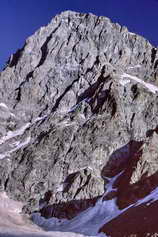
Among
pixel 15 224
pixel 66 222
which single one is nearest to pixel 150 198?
pixel 66 222

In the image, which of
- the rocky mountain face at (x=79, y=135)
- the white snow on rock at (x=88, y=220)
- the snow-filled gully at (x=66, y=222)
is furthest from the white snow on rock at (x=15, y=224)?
the white snow on rock at (x=88, y=220)

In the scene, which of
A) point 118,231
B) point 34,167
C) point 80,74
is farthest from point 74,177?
point 80,74

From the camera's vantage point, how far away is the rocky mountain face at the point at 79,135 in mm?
132125

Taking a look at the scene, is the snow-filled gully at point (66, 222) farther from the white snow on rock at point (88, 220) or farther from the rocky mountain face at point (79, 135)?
the rocky mountain face at point (79, 135)

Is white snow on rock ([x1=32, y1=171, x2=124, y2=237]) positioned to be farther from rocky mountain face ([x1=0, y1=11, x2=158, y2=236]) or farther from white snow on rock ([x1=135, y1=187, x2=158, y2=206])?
white snow on rock ([x1=135, y1=187, x2=158, y2=206])

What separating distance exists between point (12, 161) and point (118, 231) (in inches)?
2585

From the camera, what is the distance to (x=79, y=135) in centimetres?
15525

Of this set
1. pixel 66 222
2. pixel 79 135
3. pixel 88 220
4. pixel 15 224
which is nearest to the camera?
pixel 88 220

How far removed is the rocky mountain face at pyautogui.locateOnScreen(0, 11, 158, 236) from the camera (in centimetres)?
13212

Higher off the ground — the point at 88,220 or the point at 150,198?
the point at 150,198

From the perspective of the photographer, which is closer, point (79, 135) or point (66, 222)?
point (66, 222)

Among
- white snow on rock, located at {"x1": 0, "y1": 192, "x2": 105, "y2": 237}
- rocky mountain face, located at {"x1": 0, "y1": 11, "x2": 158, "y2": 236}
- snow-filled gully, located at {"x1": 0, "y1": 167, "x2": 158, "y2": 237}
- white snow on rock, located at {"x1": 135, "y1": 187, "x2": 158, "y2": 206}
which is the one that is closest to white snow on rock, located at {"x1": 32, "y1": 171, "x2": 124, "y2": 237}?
snow-filled gully, located at {"x1": 0, "y1": 167, "x2": 158, "y2": 237}

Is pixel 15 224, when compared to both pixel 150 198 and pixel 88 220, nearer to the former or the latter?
pixel 88 220

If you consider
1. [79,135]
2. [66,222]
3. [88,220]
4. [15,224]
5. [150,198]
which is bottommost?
[15,224]
